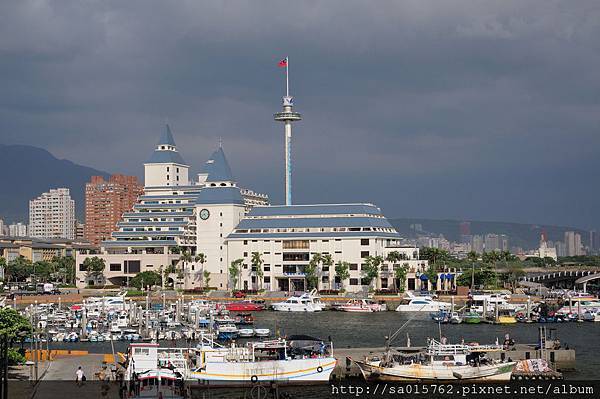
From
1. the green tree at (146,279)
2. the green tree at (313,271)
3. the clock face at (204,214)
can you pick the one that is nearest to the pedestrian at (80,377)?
the green tree at (313,271)

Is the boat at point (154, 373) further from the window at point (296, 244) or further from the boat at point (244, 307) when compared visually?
the window at point (296, 244)

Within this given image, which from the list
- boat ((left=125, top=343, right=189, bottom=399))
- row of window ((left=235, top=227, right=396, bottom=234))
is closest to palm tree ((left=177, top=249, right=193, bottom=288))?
row of window ((left=235, top=227, right=396, bottom=234))

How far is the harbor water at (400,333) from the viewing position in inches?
3310

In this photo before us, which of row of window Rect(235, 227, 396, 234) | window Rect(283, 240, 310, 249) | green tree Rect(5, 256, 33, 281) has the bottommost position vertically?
green tree Rect(5, 256, 33, 281)

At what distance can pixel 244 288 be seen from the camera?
521ft

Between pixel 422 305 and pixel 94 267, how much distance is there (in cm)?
6563

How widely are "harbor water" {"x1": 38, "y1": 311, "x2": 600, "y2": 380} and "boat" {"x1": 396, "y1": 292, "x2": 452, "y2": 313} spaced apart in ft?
12.3

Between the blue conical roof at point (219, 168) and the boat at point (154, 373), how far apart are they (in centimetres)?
10722

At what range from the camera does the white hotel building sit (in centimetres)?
15525

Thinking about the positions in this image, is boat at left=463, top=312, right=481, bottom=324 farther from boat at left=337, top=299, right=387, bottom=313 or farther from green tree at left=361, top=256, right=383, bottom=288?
green tree at left=361, top=256, right=383, bottom=288

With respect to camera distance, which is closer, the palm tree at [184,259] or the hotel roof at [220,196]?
→ the palm tree at [184,259]

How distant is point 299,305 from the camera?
132375mm

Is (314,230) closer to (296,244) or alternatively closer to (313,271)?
(296,244)

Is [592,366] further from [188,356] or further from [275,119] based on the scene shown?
[275,119]
